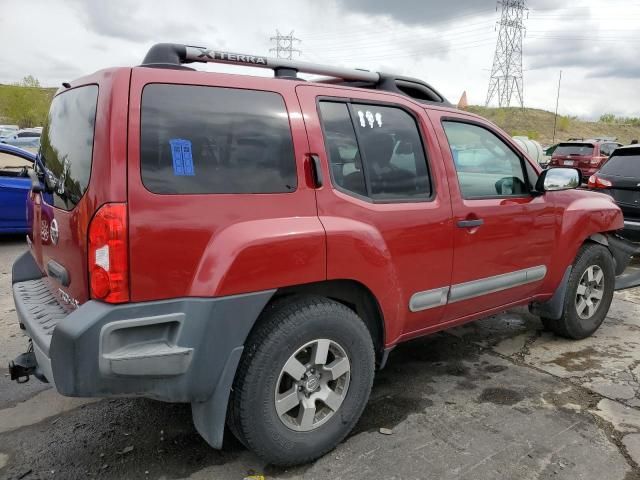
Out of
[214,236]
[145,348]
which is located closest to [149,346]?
[145,348]

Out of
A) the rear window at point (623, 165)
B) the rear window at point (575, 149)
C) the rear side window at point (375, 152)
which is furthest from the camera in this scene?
the rear window at point (575, 149)

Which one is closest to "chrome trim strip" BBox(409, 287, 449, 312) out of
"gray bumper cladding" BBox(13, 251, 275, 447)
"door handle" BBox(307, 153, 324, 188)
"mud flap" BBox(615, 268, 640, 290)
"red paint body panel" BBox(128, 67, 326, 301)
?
"red paint body panel" BBox(128, 67, 326, 301)

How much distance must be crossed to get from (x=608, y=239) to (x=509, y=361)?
1.54 m

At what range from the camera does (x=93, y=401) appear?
10.6 feet

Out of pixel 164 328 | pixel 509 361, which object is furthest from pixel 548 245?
pixel 164 328

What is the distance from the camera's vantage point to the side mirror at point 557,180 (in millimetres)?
3732

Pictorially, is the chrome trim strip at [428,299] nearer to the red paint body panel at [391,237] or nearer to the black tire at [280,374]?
the red paint body panel at [391,237]

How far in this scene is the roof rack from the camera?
8.14 feet

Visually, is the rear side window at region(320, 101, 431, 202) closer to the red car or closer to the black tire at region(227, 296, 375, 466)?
the black tire at region(227, 296, 375, 466)

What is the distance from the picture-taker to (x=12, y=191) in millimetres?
7680

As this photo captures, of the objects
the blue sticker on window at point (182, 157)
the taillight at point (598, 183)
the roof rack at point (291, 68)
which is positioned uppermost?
the roof rack at point (291, 68)

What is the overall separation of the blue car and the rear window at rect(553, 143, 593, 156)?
15.0 metres

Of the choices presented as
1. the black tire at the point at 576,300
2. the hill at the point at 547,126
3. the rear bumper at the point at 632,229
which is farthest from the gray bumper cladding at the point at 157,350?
the hill at the point at 547,126

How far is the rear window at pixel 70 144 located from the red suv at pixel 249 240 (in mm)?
15
